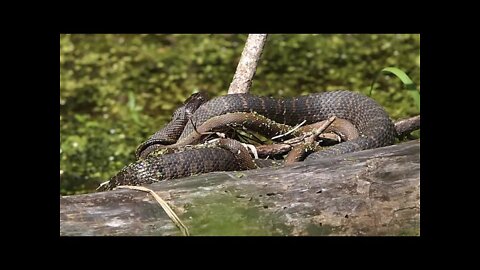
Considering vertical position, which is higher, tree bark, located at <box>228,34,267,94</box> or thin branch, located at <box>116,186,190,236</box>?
tree bark, located at <box>228,34,267,94</box>

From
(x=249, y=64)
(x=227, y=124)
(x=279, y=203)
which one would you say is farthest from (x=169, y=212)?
(x=249, y=64)

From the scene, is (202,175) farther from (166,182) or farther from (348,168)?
(348,168)

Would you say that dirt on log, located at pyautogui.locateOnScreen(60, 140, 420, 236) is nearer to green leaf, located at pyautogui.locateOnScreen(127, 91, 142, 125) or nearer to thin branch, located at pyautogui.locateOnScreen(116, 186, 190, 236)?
thin branch, located at pyautogui.locateOnScreen(116, 186, 190, 236)

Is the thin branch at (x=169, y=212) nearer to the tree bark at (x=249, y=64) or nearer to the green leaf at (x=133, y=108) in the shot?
the tree bark at (x=249, y=64)

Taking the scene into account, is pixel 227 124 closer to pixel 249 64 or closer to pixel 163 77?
pixel 249 64

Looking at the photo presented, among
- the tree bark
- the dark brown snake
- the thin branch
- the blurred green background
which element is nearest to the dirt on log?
the thin branch
